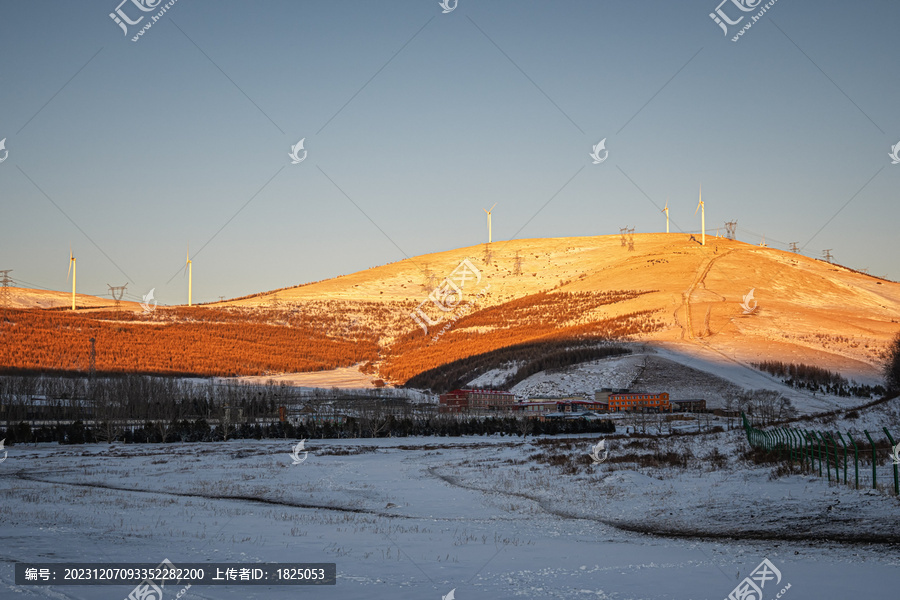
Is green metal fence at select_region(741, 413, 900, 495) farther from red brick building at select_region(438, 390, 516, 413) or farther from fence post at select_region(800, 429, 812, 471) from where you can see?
red brick building at select_region(438, 390, 516, 413)

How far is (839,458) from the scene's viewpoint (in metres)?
27.1

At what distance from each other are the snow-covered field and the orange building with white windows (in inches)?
1629

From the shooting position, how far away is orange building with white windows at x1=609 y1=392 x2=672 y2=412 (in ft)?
263

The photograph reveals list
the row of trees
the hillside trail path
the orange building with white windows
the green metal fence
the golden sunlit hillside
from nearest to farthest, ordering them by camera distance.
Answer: the green metal fence < the row of trees < the orange building with white windows < the golden sunlit hillside < the hillside trail path

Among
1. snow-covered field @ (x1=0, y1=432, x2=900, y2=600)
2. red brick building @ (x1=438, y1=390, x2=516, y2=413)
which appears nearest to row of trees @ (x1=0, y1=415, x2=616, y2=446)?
red brick building @ (x1=438, y1=390, x2=516, y2=413)

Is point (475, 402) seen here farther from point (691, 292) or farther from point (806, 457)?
point (691, 292)

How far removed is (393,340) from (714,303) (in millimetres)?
69306

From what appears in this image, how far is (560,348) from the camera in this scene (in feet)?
370

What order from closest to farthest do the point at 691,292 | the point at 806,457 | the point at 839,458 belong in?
1. the point at 806,457
2. the point at 839,458
3. the point at 691,292

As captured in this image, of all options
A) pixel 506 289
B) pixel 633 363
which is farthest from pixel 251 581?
pixel 506 289

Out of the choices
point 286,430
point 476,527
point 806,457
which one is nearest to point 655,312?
point 286,430

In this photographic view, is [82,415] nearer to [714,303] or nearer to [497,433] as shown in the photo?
[497,433]

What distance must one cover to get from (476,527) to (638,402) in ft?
206

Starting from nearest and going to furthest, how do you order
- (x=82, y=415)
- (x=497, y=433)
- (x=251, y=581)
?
(x=251, y=581), (x=497, y=433), (x=82, y=415)
